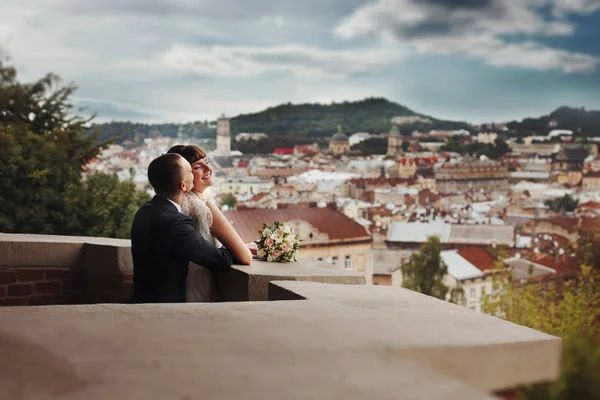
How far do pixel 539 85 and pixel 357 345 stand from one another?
60.8 feet

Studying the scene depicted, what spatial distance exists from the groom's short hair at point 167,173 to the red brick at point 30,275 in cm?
96

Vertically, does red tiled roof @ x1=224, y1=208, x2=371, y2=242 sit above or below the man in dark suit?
below

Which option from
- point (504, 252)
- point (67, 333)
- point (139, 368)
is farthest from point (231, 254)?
point (504, 252)

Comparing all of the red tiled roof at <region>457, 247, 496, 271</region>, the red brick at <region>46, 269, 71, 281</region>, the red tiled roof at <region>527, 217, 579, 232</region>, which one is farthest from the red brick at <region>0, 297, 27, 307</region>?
the red tiled roof at <region>457, 247, 496, 271</region>

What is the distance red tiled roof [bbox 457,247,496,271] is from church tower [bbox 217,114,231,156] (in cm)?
527

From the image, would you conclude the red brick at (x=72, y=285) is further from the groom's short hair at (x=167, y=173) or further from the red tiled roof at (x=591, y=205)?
the red tiled roof at (x=591, y=205)

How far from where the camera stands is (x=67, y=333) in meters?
1.69

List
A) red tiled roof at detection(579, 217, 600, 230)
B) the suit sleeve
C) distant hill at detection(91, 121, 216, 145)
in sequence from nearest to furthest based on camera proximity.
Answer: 1. the suit sleeve
2. red tiled roof at detection(579, 217, 600, 230)
3. distant hill at detection(91, 121, 216, 145)

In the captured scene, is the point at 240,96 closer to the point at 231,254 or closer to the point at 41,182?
the point at 41,182

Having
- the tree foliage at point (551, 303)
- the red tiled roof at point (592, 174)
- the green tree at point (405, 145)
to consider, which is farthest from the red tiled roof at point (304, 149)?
the red tiled roof at point (592, 174)

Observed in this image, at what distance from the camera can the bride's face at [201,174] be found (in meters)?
2.90

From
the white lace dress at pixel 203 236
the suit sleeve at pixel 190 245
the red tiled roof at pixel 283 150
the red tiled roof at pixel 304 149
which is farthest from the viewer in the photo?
the red tiled roof at pixel 304 149

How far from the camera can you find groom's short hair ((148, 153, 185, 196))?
8.75 feet

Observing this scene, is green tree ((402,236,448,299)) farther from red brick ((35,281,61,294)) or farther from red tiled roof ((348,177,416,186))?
red brick ((35,281,61,294))
